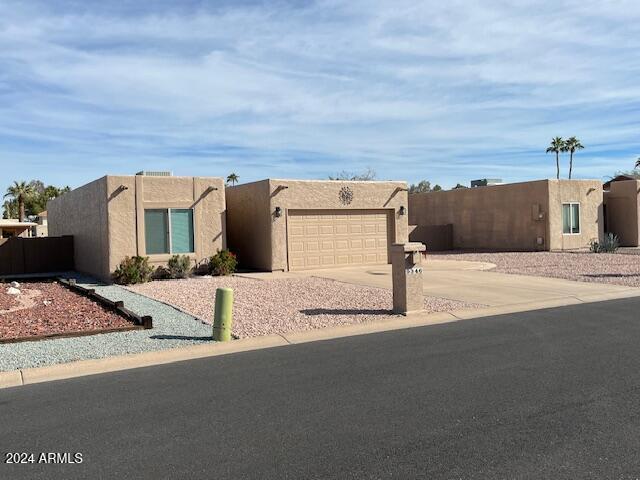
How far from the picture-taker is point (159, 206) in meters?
19.3

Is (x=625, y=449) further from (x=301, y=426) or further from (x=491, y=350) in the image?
(x=491, y=350)

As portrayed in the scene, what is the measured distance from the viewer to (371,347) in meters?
8.62

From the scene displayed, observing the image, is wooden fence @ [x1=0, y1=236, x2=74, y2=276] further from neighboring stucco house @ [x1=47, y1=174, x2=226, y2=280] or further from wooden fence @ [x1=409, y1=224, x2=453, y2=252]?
wooden fence @ [x1=409, y1=224, x2=453, y2=252]

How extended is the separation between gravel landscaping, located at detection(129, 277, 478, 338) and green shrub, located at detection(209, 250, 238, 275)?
49.1 inches

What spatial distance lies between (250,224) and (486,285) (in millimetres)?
9576

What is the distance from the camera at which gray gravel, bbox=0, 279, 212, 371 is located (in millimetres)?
8000

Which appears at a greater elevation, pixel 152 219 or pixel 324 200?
pixel 324 200

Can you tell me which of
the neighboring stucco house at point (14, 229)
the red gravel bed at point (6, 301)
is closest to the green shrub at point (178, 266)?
the red gravel bed at point (6, 301)

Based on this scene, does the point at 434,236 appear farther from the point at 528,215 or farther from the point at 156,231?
the point at 156,231

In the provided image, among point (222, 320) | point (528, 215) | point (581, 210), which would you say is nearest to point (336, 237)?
point (528, 215)

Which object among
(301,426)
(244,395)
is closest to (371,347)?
(244,395)

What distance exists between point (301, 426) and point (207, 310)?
728 centimetres

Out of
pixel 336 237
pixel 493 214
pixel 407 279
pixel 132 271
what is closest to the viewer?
pixel 407 279

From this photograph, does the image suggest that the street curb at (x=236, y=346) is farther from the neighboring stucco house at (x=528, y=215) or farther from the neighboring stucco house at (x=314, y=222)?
the neighboring stucco house at (x=528, y=215)
